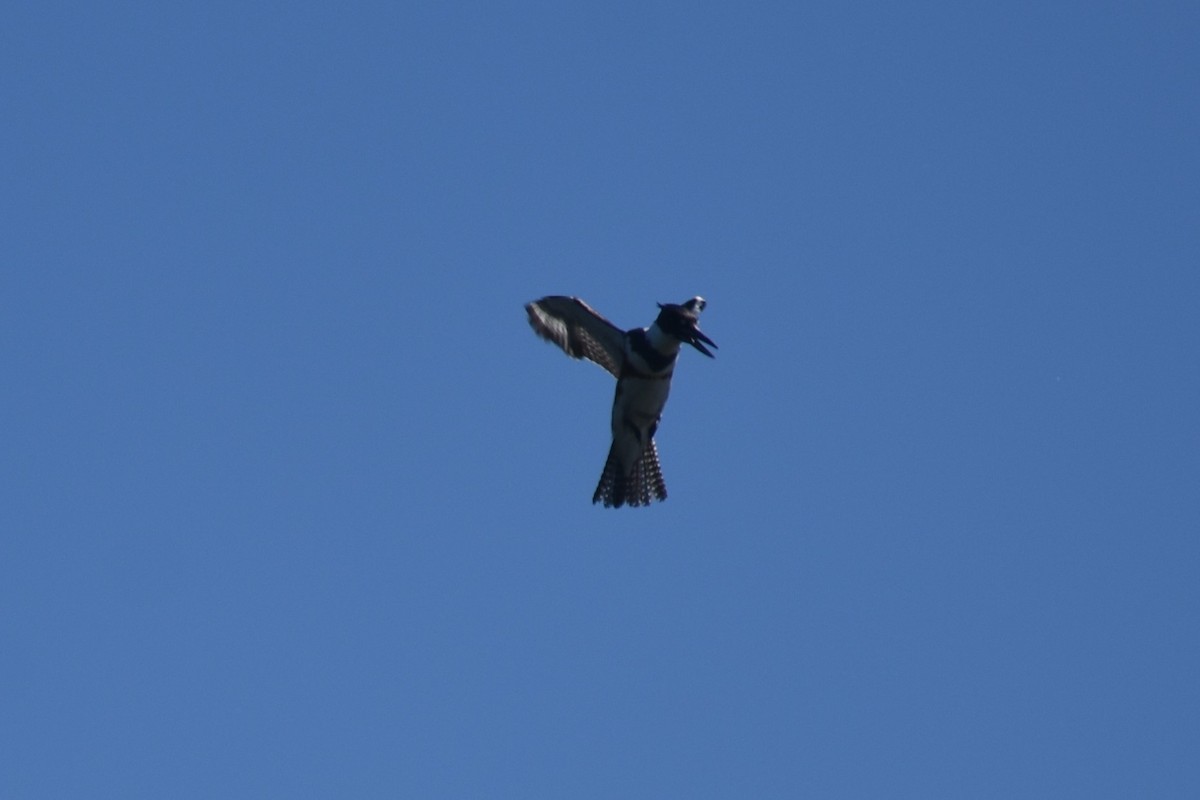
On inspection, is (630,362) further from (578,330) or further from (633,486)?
(633,486)

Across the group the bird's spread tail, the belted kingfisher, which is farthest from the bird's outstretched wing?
the bird's spread tail

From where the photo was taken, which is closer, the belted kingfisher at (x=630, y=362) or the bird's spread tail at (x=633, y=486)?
the belted kingfisher at (x=630, y=362)

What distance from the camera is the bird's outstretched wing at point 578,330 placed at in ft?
44.6

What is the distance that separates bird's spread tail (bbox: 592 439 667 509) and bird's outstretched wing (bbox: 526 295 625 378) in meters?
0.77

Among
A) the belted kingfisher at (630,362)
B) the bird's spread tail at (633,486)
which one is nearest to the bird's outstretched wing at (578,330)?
the belted kingfisher at (630,362)

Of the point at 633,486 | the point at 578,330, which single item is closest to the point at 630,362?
the point at 578,330

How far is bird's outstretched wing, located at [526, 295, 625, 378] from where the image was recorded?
1359 cm

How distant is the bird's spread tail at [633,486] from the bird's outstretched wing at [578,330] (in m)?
0.77

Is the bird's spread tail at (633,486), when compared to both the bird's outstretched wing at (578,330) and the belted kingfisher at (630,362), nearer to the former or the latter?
the belted kingfisher at (630,362)

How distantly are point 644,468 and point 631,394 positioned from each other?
2.63 ft

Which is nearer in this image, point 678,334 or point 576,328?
point 678,334

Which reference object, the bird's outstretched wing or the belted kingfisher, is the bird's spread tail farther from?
the bird's outstretched wing

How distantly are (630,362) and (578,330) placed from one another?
579 mm

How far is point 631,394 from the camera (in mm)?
13594
